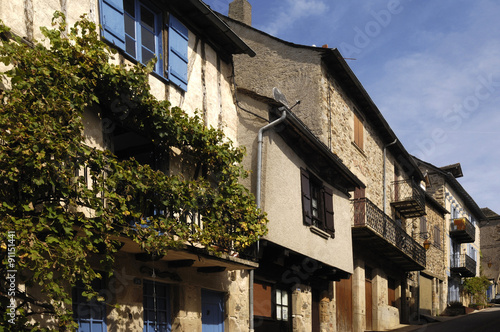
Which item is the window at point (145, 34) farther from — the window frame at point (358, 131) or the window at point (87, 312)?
the window frame at point (358, 131)

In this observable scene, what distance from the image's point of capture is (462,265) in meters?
33.3

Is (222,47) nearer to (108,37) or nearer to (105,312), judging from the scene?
(108,37)

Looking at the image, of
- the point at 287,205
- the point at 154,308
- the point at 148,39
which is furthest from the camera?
the point at 287,205

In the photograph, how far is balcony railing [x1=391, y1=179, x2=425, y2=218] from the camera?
22.2 m

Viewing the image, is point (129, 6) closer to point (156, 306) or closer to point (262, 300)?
point (156, 306)

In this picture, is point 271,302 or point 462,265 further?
point 462,265

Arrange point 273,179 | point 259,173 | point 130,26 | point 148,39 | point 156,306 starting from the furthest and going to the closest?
point 273,179
point 259,173
point 148,39
point 156,306
point 130,26

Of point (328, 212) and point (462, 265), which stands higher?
point (328, 212)

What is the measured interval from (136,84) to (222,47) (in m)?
3.47

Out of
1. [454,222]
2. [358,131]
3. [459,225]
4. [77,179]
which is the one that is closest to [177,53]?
[77,179]

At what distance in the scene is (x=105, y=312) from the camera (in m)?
8.37

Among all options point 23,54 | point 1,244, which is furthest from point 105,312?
point 23,54

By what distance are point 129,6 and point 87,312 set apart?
4665 mm

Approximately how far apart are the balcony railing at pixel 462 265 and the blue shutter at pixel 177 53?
85.1 ft
